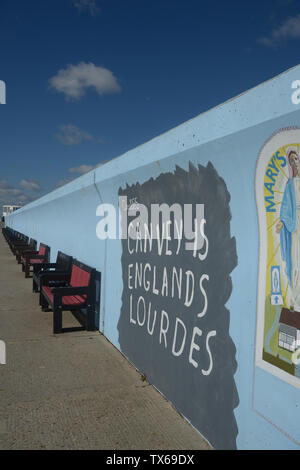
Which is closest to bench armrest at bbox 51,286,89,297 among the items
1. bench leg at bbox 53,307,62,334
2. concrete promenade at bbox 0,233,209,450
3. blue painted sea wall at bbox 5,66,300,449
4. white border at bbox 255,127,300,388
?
bench leg at bbox 53,307,62,334

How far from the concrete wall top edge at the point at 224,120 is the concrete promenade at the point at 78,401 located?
7.29 ft

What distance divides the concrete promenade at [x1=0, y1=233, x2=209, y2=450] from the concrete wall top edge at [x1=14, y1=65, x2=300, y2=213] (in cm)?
222

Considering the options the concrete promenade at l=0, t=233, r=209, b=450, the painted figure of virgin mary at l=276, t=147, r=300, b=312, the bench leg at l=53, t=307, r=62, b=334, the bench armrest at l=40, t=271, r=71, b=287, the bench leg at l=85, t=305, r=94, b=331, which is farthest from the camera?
the bench armrest at l=40, t=271, r=71, b=287

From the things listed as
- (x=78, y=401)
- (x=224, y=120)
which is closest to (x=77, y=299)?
(x=78, y=401)

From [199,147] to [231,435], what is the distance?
2034 mm

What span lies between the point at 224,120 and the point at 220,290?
46.5 inches

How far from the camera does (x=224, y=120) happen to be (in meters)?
2.69

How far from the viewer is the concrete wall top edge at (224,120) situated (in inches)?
85.0

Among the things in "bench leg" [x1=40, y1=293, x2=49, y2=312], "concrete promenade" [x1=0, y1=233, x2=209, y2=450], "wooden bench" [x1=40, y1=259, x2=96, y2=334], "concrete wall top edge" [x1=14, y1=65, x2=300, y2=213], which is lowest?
"concrete promenade" [x1=0, y1=233, x2=209, y2=450]

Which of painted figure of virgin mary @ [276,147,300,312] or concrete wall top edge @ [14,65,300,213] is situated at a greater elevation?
concrete wall top edge @ [14,65,300,213]

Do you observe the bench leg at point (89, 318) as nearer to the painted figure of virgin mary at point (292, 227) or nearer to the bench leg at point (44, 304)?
the bench leg at point (44, 304)

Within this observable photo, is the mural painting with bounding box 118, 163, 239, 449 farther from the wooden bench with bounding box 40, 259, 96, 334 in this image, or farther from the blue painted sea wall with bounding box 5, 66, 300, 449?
the wooden bench with bounding box 40, 259, 96, 334

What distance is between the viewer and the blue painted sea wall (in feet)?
7.44

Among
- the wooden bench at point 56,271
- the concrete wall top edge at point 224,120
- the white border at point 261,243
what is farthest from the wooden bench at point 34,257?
the white border at point 261,243
